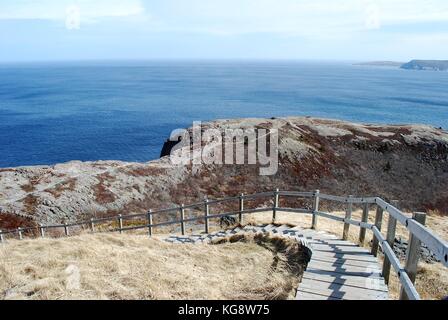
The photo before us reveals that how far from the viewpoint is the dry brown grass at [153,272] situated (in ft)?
23.5

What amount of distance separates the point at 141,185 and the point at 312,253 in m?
20.1

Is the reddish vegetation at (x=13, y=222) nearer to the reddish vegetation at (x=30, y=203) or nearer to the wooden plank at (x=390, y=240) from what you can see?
the reddish vegetation at (x=30, y=203)

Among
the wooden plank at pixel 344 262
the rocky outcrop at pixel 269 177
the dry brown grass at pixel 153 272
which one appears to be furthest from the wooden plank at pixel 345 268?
the rocky outcrop at pixel 269 177

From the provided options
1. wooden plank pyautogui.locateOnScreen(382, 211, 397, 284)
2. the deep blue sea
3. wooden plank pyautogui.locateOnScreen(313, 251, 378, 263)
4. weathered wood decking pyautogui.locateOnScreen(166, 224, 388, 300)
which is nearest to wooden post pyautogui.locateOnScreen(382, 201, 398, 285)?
wooden plank pyautogui.locateOnScreen(382, 211, 397, 284)

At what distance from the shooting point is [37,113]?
10900 cm

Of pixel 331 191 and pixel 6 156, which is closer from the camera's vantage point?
pixel 331 191

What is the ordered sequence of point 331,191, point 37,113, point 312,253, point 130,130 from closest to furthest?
point 312,253
point 331,191
point 130,130
point 37,113

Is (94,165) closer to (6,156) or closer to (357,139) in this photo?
(357,139)

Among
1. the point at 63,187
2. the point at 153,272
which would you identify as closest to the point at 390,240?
the point at 153,272

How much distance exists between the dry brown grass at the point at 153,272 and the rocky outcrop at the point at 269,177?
1269 cm

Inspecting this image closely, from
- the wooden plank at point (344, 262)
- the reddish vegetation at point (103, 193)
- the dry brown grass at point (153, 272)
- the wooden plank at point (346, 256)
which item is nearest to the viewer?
the dry brown grass at point (153, 272)

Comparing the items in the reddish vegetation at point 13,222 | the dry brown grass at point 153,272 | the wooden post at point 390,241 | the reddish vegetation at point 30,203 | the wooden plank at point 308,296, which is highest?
the wooden post at point 390,241
